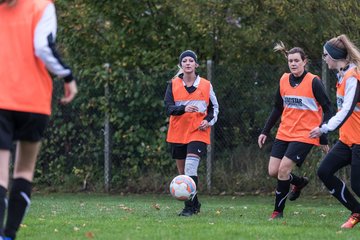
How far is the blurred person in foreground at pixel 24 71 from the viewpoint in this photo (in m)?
5.87

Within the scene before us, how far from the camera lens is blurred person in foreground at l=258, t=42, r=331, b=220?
31.2ft

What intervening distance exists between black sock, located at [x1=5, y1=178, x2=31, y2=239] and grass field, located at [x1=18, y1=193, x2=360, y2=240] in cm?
97

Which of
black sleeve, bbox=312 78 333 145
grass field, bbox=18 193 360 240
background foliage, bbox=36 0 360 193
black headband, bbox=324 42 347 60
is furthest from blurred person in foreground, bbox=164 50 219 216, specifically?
background foliage, bbox=36 0 360 193

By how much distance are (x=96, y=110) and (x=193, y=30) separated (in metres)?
Answer: 2.32

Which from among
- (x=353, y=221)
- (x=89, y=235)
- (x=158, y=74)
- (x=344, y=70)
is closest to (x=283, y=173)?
(x=353, y=221)

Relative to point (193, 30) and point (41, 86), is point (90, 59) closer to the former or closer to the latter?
point (193, 30)

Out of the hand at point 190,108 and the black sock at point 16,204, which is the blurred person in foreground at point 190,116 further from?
the black sock at point 16,204

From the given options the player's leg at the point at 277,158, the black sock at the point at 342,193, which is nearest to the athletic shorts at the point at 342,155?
the black sock at the point at 342,193

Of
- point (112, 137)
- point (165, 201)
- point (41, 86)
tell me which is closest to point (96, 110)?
point (112, 137)

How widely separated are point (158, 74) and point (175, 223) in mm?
7408

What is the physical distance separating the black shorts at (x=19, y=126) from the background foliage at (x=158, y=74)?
8.92m

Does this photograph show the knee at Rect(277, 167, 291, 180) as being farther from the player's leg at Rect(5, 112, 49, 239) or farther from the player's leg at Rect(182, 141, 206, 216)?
the player's leg at Rect(5, 112, 49, 239)

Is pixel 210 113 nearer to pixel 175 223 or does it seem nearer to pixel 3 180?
pixel 175 223

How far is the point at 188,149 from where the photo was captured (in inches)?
397
